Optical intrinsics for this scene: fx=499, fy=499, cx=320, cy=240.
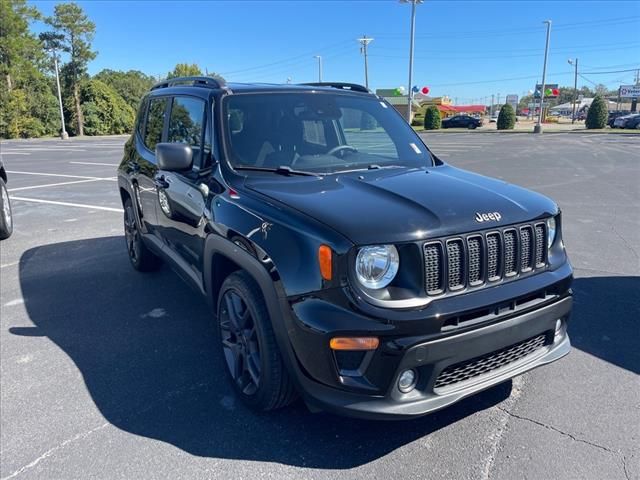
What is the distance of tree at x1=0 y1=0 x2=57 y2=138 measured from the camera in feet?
146

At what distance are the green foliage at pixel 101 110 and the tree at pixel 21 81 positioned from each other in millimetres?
3008

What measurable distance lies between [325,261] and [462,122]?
51.0m

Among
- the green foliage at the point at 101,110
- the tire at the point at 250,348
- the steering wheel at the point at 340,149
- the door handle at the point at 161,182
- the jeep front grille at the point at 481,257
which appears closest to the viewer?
the jeep front grille at the point at 481,257

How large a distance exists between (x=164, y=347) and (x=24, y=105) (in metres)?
50.5

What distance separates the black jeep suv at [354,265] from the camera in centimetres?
224

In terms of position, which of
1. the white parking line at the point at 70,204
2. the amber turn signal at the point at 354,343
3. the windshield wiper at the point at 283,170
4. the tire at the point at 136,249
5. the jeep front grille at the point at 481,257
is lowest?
the white parking line at the point at 70,204

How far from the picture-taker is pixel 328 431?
9.07ft

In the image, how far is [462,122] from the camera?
163ft

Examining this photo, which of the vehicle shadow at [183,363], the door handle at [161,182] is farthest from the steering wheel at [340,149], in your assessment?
the vehicle shadow at [183,363]

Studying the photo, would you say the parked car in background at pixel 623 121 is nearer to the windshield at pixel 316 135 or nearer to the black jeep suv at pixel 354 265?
the windshield at pixel 316 135

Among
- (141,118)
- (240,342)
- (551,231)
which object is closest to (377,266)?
(240,342)

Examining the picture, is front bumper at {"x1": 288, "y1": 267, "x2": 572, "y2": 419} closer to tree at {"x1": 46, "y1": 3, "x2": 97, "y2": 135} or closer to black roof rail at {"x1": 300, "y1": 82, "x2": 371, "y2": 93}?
black roof rail at {"x1": 300, "y1": 82, "x2": 371, "y2": 93}

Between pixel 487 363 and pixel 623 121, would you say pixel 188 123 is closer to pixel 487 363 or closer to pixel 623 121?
pixel 487 363

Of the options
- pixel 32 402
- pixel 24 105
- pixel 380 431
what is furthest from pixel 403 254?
pixel 24 105
